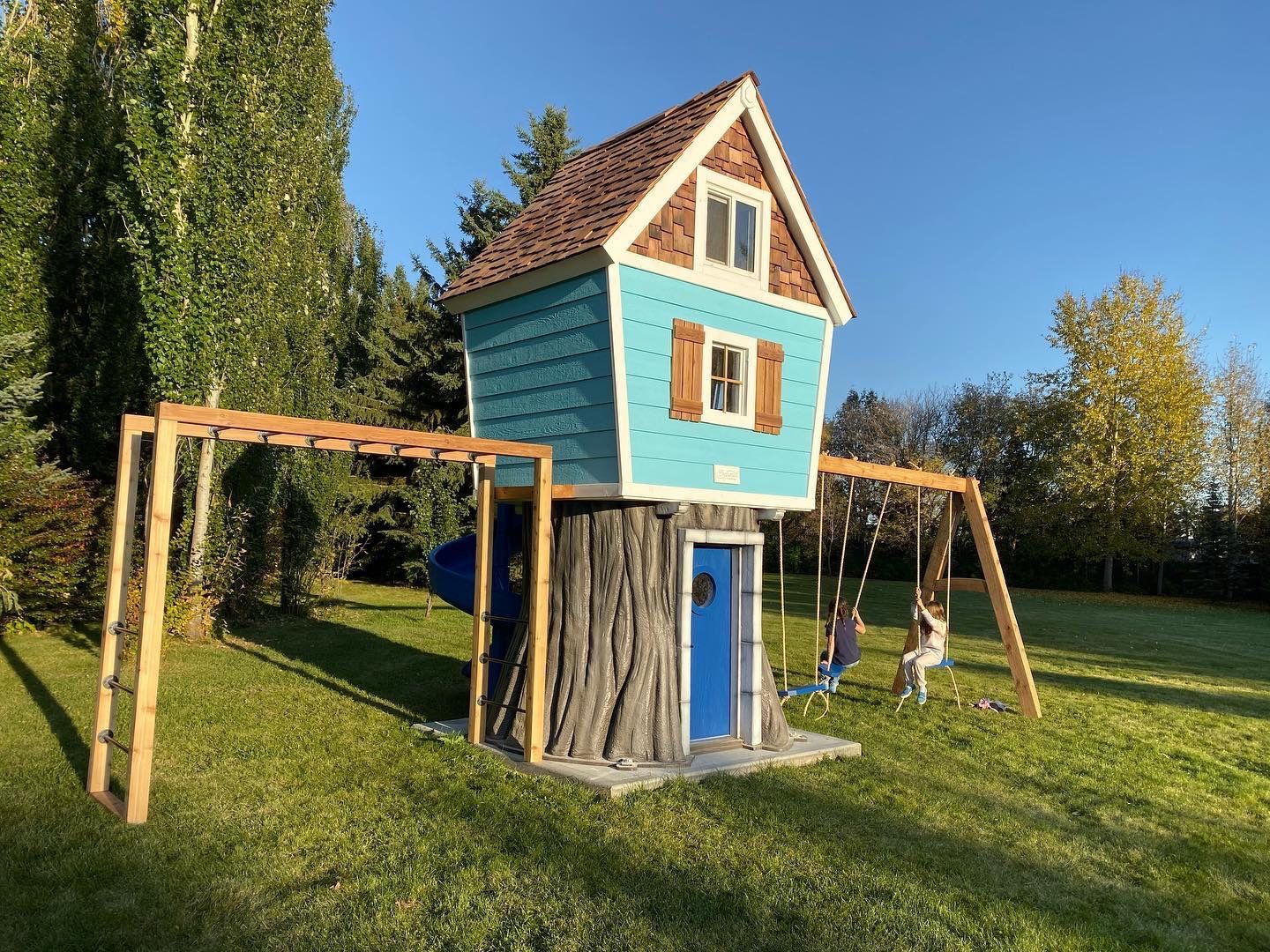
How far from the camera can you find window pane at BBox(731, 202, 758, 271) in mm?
8219

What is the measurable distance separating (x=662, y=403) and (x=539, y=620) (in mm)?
2208

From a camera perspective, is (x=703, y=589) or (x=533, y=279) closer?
(x=533, y=279)

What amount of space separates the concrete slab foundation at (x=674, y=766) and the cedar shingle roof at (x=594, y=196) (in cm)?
443

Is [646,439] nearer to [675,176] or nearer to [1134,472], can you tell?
[675,176]

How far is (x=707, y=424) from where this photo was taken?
781cm

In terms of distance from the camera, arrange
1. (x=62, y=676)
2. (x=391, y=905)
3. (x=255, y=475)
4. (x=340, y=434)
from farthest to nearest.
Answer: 1. (x=255, y=475)
2. (x=62, y=676)
3. (x=340, y=434)
4. (x=391, y=905)

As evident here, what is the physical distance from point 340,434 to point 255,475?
1177 cm

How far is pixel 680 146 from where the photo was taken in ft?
25.3

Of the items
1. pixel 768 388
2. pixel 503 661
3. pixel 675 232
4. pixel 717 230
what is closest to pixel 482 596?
pixel 503 661

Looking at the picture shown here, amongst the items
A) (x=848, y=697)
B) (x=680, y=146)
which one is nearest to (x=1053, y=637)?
(x=848, y=697)

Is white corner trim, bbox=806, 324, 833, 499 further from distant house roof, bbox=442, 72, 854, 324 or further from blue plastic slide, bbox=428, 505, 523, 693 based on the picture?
blue plastic slide, bbox=428, 505, 523, 693

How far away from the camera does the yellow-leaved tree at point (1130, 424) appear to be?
110 ft

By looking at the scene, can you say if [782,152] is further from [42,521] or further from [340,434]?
[42,521]

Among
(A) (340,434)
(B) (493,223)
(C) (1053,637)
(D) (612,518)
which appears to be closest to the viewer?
(A) (340,434)
